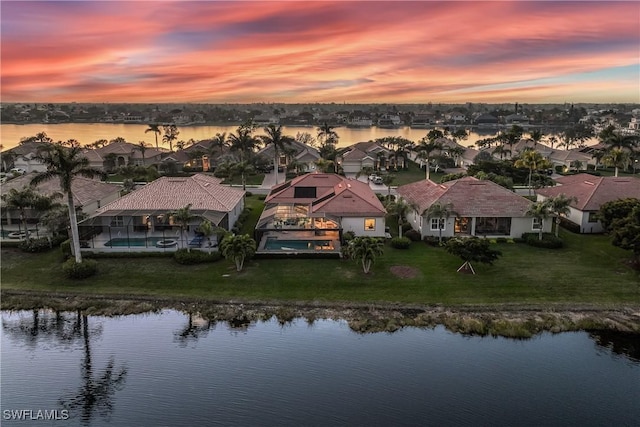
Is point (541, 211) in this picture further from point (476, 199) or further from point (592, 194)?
point (592, 194)

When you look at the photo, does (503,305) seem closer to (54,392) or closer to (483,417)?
(483,417)

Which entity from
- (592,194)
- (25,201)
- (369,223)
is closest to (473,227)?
(369,223)

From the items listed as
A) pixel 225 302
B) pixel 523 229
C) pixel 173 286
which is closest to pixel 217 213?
pixel 173 286

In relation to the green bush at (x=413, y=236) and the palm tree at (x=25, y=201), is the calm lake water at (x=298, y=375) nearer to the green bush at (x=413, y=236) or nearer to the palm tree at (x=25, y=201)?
the palm tree at (x=25, y=201)

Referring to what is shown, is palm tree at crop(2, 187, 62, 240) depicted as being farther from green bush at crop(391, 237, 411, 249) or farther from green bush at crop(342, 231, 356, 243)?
green bush at crop(391, 237, 411, 249)

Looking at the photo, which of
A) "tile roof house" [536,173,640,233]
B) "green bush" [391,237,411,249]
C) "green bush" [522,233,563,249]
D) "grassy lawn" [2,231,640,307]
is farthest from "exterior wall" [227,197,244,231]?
"tile roof house" [536,173,640,233]
